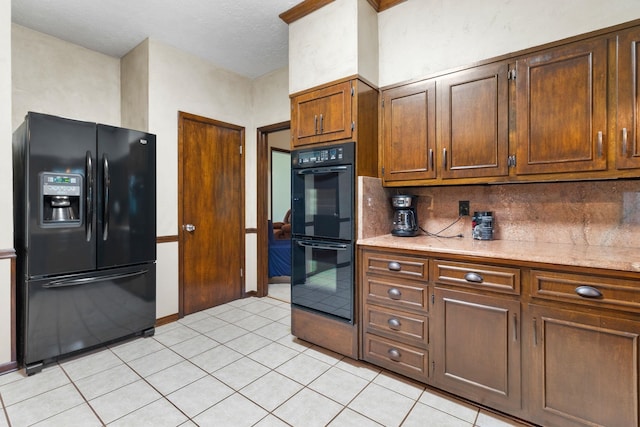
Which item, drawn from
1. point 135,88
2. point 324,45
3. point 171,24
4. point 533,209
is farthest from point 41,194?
point 533,209

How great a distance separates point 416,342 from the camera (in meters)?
2.09

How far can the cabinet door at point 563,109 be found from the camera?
179 centimetres

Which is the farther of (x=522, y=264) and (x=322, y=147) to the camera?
(x=322, y=147)

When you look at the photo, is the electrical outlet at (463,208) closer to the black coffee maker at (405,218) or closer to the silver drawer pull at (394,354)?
the black coffee maker at (405,218)

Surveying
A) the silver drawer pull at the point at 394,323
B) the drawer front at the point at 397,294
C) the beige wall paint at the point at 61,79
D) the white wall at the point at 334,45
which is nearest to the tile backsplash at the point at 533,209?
the drawer front at the point at 397,294

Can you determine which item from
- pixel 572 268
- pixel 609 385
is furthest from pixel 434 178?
pixel 609 385

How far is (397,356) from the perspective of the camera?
217cm

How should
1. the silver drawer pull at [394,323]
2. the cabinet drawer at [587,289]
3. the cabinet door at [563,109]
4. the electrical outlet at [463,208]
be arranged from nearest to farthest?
the cabinet drawer at [587,289]
the cabinet door at [563,109]
the silver drawer pull at [394,323]
the electrical outlet at [463,208]

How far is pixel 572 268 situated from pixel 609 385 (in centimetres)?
56

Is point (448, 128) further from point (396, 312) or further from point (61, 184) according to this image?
point (61, 184)

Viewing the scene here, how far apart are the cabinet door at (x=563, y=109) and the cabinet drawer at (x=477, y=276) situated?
28.2 inches

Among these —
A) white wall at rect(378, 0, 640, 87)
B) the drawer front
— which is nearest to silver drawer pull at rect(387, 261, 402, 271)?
the drawer front

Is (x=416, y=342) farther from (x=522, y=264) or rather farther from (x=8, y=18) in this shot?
(x=8, y=18)

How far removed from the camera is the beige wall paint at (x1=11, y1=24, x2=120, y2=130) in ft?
9.65
